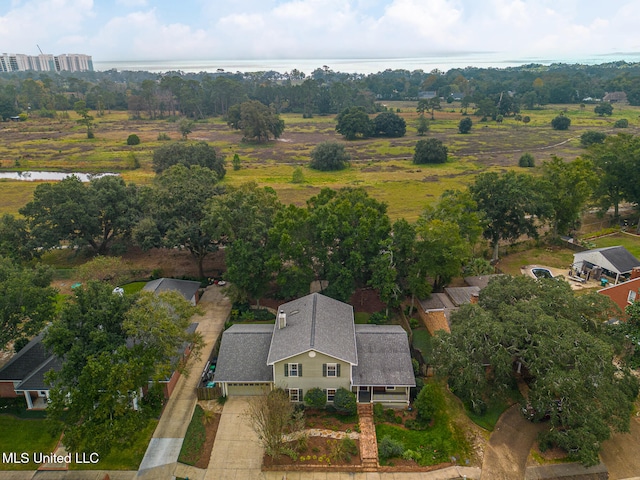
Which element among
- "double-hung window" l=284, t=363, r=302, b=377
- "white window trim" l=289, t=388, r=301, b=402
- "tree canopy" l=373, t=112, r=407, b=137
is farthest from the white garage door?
"tree canopy" l=373, t=112, r=407, b=137

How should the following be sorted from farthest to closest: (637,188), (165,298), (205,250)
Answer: (637,188) → (205,250) → (165,298)

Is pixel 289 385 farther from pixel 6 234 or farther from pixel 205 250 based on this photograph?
pixel 6 234

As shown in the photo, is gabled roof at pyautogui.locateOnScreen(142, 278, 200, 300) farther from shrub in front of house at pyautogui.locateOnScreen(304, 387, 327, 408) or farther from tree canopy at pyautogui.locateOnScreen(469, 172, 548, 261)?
tree canopy at pyautogui.locateOnScreen(469, 172, 548, 261)

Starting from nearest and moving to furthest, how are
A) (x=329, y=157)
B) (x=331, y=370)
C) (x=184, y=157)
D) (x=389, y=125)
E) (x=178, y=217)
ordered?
(x=331, y=370), (x=178, y=217), (x=184, y=157), (x=329, y=157), (x=389, y=125)

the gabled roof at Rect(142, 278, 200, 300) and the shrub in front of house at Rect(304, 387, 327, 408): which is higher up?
the gabled roof at Rect(142, 278, 200, 300)

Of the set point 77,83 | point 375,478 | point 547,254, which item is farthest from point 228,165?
point 77,83

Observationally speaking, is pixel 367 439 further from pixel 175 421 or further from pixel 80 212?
pixel 80 212

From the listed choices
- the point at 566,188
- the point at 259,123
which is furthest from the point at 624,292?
the point at 259,123
